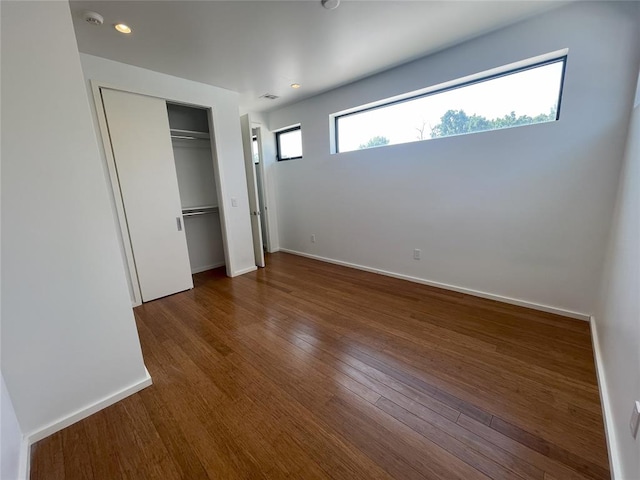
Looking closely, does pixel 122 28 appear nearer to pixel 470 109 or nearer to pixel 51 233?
pixel 51 233

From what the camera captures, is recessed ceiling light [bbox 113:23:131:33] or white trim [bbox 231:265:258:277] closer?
recessed ceiling light [bbox 113:23:131:33]

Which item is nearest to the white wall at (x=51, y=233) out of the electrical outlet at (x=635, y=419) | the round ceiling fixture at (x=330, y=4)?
the round ceiling fixture at (x=330, y=4)

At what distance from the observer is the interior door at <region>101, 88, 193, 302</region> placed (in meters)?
2.81

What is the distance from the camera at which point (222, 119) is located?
11.7 ft

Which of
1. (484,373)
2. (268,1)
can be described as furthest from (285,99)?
(484,373)

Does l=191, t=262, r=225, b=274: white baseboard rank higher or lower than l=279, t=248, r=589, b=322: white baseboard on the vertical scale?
higher

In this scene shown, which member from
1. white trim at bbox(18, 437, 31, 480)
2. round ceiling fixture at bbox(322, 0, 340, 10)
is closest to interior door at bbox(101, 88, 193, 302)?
white trim at bbox(18, 437, 31, 480)

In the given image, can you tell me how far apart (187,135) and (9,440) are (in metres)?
3.54

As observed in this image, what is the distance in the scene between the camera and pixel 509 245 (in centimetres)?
266

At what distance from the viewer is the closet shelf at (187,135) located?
356 centimetres

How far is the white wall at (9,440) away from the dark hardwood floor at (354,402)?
13cm

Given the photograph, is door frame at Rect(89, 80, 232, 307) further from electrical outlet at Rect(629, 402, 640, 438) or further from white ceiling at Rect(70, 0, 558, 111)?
electrical outlet at Rect(629, 402, 640, 438)

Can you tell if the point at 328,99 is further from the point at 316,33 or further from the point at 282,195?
the point at 282,195

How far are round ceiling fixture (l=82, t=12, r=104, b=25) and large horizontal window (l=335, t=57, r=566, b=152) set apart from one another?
2878mm
